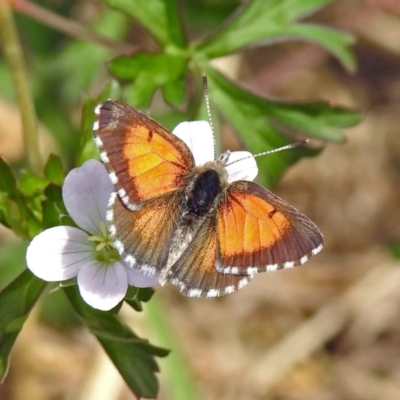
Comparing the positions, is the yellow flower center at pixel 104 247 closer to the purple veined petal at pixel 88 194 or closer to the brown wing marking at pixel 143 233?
the purple veined petal at pixel 88 194

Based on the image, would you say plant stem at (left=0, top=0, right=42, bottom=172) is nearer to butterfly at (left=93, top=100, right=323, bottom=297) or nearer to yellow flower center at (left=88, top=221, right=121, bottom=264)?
yellow flower center at (left=88, top=221, right=121, bottom=264)

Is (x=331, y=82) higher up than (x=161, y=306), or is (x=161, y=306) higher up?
(x=331, y=82)

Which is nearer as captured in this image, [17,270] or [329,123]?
[329,123]

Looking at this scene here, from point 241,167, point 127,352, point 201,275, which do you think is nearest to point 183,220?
point 201,275

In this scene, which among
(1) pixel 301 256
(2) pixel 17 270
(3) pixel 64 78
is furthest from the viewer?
(3) pixel 64 78

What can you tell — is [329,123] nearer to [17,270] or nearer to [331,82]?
[17,270]

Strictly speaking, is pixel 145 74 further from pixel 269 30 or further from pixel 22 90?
pixel 269 30

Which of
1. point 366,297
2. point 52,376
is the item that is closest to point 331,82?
point 366,297
